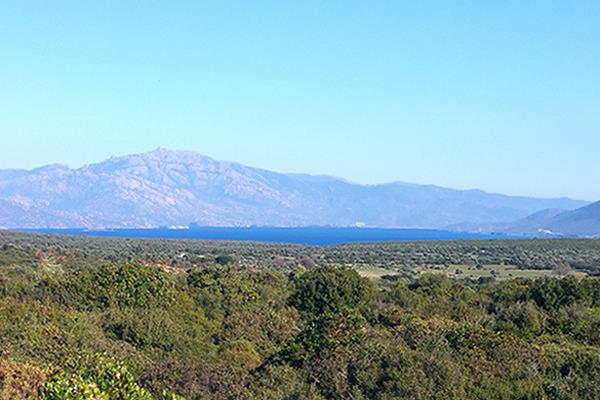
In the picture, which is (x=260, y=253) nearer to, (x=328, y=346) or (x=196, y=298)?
(x=196, y=298)

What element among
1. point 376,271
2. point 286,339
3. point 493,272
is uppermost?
point 493,272

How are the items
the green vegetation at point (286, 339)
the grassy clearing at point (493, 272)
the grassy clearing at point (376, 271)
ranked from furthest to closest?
1. the grassy clearing at point (376, 271)
2. the grassy clearing at point (493, 272)
3. the green vegetation at point (286, 339)

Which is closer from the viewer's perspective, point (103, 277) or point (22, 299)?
point (22, 299)

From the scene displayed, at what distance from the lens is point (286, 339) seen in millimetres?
24078

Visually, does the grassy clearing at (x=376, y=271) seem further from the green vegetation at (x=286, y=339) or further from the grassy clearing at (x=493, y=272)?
the green vegetation at (x=286, y=339)

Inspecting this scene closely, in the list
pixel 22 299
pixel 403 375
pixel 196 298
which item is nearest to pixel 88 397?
pixel 403 375

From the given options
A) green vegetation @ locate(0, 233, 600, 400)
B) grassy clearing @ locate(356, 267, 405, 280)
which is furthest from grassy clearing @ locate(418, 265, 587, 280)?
green vegetation @ locate(0, 233, 600, 400)

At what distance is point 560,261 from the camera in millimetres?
73812

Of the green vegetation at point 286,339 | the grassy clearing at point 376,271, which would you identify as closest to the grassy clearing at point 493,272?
the grassy clearing at point 376,271

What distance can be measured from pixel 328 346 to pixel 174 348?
5282 mm

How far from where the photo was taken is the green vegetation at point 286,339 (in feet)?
51.1

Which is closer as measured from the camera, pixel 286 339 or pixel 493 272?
pixel 286 339

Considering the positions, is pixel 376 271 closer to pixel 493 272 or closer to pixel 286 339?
pixel 493 272

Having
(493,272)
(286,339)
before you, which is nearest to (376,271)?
(493,272)
